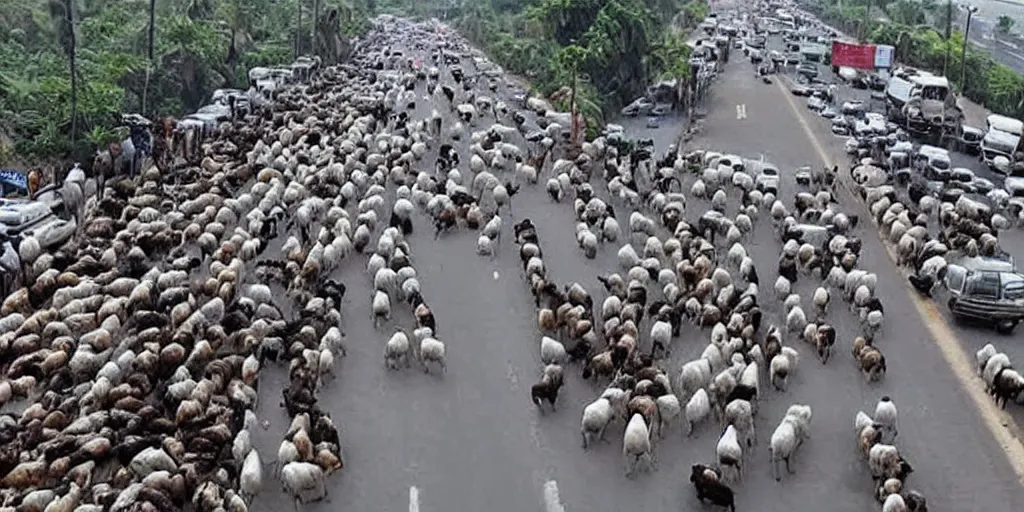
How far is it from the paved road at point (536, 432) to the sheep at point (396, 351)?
10.3 inches

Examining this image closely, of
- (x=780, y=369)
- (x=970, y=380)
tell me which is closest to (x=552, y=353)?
(x=780, y=369)

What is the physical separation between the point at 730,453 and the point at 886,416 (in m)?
4.26

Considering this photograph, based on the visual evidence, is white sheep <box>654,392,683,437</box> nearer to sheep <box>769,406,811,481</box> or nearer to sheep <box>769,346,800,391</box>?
sheep <box>769,406,811,481</box>

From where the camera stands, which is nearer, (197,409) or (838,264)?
(197,409)

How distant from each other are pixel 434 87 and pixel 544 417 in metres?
49.1

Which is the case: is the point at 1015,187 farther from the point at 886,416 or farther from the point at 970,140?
the point at 886,416

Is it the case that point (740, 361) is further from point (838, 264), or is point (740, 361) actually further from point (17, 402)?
point (17, 402)

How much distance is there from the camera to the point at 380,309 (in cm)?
2981

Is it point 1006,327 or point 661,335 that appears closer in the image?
point 661,335

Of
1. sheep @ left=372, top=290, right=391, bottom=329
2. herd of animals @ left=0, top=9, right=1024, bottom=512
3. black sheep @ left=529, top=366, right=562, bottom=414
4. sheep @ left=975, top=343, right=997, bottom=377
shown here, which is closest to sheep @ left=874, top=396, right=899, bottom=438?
herd of animals @ left=0, top=9, right=1024, bottom=512

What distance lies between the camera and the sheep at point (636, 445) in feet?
72.6

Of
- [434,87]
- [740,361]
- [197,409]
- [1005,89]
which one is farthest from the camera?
[1005,89]

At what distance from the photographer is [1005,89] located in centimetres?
7850

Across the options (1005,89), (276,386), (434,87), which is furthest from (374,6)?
(276,386)
